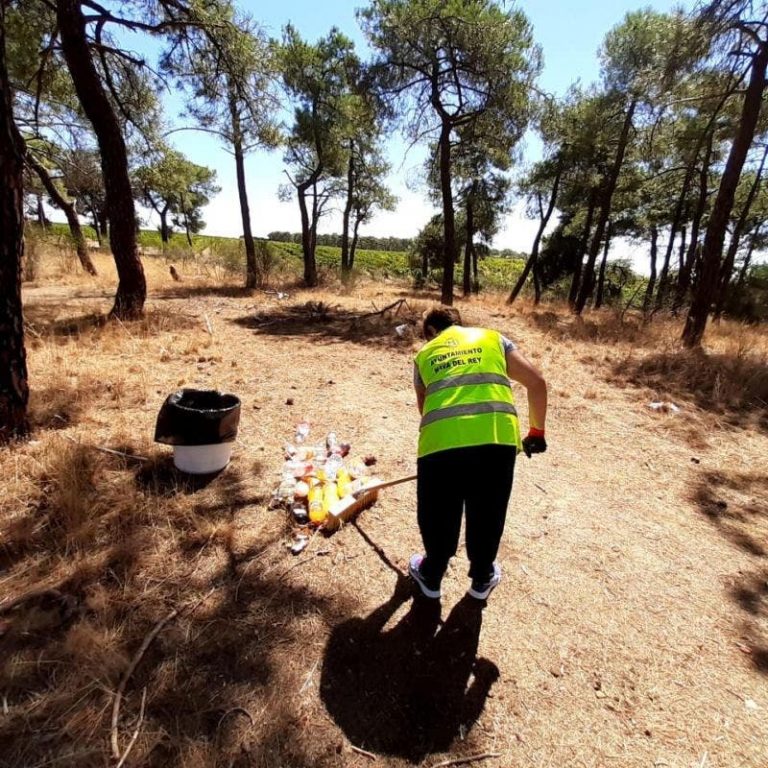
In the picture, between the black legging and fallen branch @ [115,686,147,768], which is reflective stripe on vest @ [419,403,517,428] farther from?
fallen branch @ [115,686,147,768]

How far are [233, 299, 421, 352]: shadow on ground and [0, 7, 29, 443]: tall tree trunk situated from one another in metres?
4.40

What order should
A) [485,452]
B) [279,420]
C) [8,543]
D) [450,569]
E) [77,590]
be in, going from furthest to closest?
[279,420], [450,569], [8,543], [77,590], [485,452]

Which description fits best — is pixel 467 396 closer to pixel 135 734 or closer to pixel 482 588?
pixel 482 588

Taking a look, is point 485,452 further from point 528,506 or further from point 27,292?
point 27,292

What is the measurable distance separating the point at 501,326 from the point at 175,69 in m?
7.77

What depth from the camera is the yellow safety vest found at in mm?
1871

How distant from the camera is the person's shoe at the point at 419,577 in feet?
7.26

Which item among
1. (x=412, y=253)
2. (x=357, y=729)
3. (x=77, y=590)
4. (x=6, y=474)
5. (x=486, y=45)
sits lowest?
(x=357, y=729)

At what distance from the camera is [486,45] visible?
8.38 metres

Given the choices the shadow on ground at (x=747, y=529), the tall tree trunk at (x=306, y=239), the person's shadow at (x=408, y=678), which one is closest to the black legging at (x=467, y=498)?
the person's shadow at (x=408, y=678)

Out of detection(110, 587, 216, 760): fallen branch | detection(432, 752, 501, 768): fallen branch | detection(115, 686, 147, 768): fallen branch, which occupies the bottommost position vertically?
detection(432, 752, 501, 768): fallen branch

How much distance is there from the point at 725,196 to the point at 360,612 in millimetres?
8465

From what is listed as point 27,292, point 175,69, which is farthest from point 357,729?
point 27,292

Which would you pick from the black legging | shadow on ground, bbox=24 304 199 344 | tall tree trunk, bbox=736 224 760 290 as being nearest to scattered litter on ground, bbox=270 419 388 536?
the black legging
